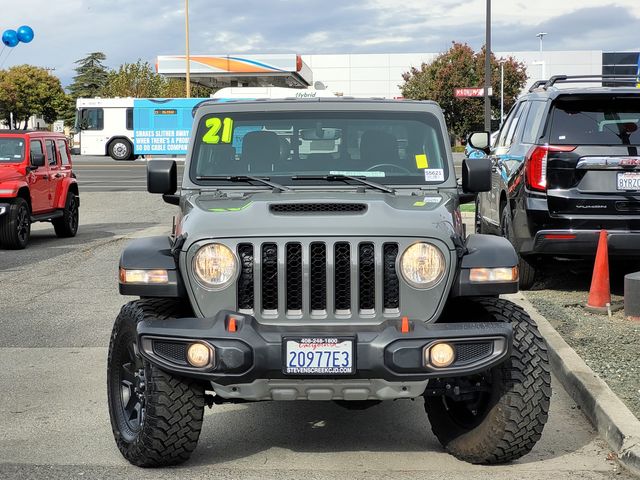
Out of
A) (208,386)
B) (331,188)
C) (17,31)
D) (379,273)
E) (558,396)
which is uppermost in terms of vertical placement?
(17,31)

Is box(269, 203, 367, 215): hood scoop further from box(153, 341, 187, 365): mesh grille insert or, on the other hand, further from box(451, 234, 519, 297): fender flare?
box(153, 341, 187, 365): mesh grille insert

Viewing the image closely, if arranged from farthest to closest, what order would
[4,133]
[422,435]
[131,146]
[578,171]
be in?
1. [131,146]
2. [4,133]
3. [578,171]
4. [422,435]

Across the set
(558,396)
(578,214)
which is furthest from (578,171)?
(558,396)

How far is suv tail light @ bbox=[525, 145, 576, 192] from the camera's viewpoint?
9.21 m

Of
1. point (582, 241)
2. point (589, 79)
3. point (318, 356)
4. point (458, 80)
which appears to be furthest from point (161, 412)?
point (458, 80)

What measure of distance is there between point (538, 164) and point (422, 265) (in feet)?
15.6

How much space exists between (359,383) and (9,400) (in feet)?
9.02

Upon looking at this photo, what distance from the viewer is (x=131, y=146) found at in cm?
4750

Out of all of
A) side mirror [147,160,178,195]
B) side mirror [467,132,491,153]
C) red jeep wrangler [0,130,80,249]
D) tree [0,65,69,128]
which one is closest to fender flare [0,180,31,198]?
red jeep wrangler [0,130,80,249]

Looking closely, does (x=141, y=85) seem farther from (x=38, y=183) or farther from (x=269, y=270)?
(x=269, y=270)

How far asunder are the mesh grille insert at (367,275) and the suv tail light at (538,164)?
4826 mm

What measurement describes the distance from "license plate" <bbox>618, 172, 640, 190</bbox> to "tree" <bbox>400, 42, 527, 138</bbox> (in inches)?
2165

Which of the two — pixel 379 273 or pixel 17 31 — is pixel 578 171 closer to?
pixel 379 273

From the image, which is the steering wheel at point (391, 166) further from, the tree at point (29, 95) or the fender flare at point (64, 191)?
the tree at point (29, 95)
